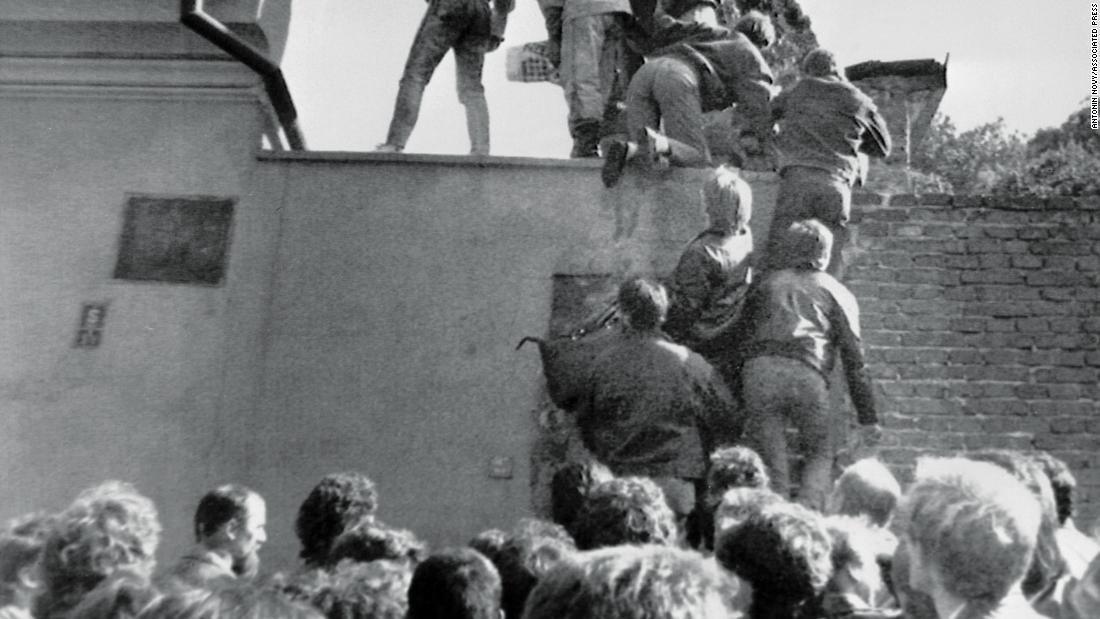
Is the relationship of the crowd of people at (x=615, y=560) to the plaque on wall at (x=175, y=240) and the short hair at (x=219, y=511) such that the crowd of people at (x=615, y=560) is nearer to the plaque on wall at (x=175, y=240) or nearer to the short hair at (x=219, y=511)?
the short hair at (x=219, y=511)

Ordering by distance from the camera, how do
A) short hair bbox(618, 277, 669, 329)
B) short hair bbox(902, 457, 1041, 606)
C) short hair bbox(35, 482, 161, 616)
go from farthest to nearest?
1. short hair bbox(618, 277, 669, 329)
2. short hair bbox(35, 482, 161, 616)
3. short hair bbox(902, 457, 1041, 606)

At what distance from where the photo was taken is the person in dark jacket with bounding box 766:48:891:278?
762 centimetres

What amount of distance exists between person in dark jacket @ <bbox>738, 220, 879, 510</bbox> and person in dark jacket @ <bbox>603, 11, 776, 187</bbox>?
1.24 metres

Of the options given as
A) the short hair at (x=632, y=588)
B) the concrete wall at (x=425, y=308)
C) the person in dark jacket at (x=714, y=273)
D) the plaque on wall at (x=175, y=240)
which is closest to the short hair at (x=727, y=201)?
the person in dark jacket at (x=714, y=273)

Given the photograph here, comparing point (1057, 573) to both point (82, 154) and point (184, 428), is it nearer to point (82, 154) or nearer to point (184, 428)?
point (184, 428)

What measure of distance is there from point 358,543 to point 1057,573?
1.91 meters

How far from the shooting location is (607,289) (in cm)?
786

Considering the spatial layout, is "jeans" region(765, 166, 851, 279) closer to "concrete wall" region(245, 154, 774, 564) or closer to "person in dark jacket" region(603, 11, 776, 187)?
"concrete wall" region(245, 154, 774, 564)

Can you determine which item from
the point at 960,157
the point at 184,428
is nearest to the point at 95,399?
the point at 184,428

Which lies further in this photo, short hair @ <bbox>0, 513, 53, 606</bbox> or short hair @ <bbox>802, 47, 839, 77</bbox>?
short hair @ <bbox>802, 47, 839, 77</bbox>

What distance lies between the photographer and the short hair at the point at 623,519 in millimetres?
3889

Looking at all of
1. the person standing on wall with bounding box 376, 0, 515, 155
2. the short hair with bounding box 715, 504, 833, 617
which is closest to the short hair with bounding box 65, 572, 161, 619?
the short hair with bounding box 715, 504, 833, 617

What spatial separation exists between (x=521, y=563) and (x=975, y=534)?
1185mm

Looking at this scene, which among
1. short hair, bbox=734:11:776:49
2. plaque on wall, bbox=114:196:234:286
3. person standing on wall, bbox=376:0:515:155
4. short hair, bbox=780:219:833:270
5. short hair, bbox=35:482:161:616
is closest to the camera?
short hair, bbox=35:482:161:616
